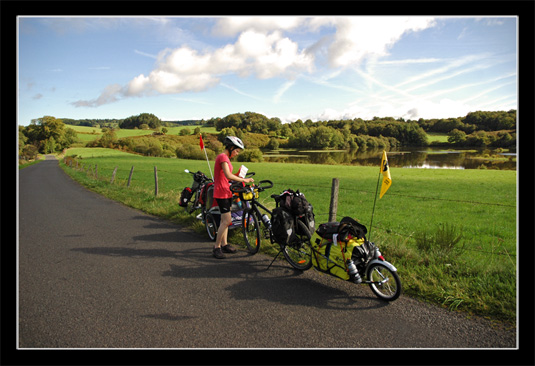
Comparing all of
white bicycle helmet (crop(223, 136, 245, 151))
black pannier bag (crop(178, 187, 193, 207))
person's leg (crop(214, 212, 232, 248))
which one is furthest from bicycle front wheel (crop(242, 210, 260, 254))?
black pannier bag (crop(178, 187, 193, 207))

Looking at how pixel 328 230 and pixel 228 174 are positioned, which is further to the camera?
pixel 228 174

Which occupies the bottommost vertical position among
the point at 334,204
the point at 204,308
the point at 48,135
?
→ the point at 204,308

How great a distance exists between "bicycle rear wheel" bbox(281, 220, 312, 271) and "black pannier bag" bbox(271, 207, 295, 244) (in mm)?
131

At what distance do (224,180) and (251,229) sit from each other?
1.33 metres

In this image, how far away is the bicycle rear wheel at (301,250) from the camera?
4531 millimetres

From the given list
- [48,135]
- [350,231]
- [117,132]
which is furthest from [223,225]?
[117,132]

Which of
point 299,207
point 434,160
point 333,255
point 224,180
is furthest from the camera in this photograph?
point 434,160

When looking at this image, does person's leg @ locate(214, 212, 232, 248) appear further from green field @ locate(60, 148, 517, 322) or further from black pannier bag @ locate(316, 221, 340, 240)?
black pannier bag @ locate(316, 221, 340, 240)

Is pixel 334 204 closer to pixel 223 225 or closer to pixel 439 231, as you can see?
pixel 439 231

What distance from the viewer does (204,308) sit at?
349cm

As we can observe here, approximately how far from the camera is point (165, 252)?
5.70 metres

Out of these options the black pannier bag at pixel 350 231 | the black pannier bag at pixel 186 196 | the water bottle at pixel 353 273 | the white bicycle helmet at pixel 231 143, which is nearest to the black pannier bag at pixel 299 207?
the black pannier bag at pixel 350 231

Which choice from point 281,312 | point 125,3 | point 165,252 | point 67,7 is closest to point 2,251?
point 67,7

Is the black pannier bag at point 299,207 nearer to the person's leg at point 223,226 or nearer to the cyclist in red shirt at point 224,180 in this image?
the cyclist in red shirt at point 224,180
